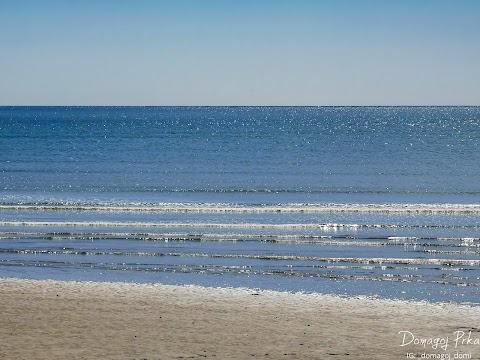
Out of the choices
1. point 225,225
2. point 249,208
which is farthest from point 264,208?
point 225,225

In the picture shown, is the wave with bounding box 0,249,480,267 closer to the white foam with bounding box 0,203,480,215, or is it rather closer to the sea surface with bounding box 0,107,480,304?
the sea surface with bounding box 0,107,480,304

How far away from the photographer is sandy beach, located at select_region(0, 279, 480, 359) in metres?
11.1

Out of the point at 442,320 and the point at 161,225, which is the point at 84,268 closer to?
the point at 161,225

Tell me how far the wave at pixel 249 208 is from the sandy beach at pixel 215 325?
14.7 metres

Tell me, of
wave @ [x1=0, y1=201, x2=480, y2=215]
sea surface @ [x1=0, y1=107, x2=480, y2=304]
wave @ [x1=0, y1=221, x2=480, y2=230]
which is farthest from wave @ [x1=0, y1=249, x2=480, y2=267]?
wave @ [x1=0, y1=201, x2=480, y2=215]

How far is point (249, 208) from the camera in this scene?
104ft

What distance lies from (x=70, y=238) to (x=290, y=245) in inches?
273

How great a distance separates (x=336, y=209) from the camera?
31.0m

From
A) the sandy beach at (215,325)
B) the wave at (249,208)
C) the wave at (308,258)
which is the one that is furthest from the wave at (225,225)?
the sandy beach at (215,325)

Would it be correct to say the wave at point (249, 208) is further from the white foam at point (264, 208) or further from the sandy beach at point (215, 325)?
the sandy beach at point (215, 325)

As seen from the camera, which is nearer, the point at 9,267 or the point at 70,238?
the point at 9,267

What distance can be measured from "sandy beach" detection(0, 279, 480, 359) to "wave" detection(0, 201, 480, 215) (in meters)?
14.7

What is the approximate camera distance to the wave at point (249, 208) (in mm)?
30556

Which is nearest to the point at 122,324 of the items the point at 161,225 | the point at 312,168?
the point at 161,225
